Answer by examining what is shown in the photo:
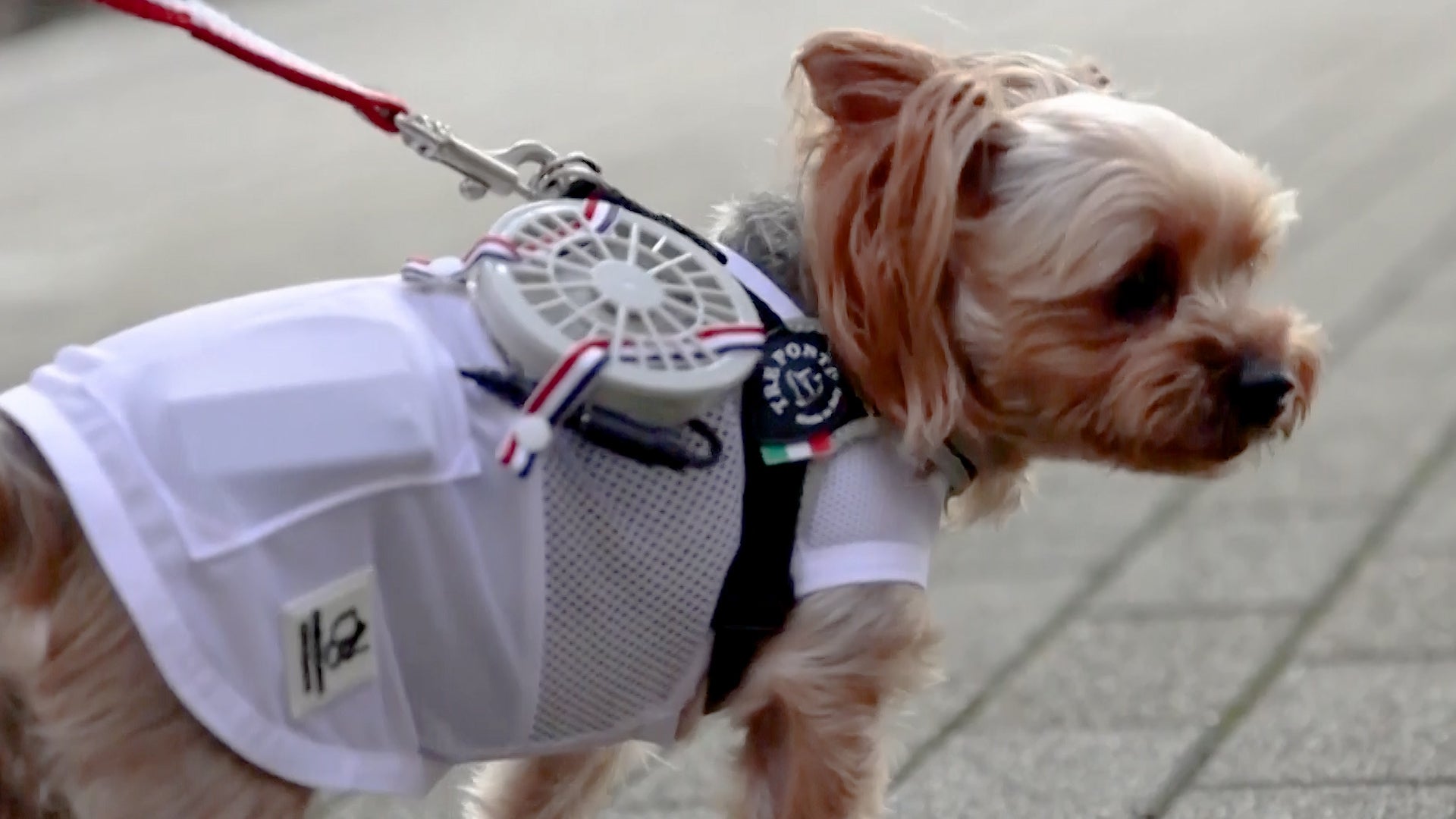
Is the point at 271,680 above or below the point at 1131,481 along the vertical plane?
above

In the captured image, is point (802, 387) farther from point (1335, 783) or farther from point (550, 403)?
point (1335, 783)

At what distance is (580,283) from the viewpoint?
2225 millimetres

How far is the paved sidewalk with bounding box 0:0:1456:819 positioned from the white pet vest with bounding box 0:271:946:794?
2.78ft

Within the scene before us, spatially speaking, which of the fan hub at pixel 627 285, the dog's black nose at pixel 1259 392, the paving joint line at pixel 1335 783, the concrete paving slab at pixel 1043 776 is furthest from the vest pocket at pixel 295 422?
the paving joint line at pixel 1335 783

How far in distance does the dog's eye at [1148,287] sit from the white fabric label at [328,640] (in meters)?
1.12

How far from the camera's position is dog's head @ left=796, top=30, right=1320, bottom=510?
236 centimetres

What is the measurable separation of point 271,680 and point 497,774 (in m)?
1.11

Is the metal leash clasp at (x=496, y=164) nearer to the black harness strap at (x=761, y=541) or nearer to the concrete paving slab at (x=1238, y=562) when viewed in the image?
the black harness strap at (x=761, y=541)

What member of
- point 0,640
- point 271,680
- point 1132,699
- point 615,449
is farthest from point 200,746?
point 1132,699

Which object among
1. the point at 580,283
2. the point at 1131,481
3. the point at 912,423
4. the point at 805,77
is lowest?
the point at 1131,481

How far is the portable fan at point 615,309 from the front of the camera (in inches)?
83.1

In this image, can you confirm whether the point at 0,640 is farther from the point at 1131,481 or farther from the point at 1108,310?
the point at 1131,481

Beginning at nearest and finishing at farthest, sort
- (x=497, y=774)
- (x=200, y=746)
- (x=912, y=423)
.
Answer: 1. (x=200, y=746)
2. (x=912, y=423)
3. (x=497, y=774)

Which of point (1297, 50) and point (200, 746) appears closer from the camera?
point (200, 746)
